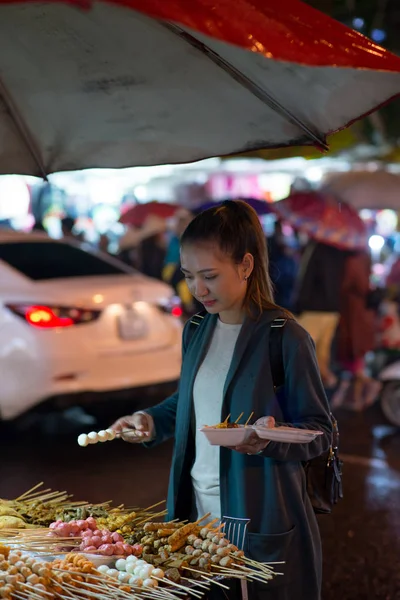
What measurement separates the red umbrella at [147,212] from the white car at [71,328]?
7.50 meters

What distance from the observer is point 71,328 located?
8.11m

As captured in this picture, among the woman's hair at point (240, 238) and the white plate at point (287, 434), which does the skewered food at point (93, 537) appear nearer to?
the white plate at point (287, 434)

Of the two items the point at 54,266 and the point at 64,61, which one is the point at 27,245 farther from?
the point at 64,61

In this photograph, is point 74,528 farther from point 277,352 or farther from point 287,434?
point 277,352

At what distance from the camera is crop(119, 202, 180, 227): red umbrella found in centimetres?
1645

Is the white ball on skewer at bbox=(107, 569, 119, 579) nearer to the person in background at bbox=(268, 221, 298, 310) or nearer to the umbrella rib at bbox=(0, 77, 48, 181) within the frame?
the umbrella rib at bbox=(0, 77, 48, 181)

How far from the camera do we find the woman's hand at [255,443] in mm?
2760

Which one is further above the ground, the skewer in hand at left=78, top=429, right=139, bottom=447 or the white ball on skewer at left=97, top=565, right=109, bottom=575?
the skewer in hand at left=78, top=429, right=139, bottom=447

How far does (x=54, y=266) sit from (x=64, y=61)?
5646mm

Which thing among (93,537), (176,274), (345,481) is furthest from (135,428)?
(176,274)

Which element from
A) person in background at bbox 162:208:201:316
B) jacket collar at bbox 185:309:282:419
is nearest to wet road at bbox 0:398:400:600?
jacket collar at bbox 185:309:282:419

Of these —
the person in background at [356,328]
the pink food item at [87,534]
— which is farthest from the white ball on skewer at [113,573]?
the person in background at [356,328]

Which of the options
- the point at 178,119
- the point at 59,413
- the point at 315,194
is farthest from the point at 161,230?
the point at 178,119

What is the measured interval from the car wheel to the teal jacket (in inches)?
282
